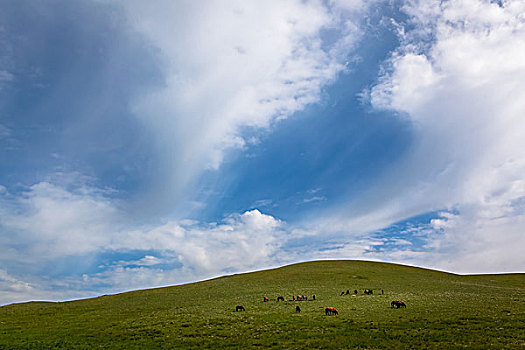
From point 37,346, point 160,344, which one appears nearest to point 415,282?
point 160,344

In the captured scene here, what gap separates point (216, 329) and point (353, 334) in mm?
13122

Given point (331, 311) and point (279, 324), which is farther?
point (331, 311)

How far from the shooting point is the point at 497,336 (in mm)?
26609

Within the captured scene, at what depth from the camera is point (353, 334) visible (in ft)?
94.7

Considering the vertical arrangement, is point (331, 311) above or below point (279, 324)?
above

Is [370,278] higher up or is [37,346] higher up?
[370,278]

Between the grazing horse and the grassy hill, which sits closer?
the grassy hill

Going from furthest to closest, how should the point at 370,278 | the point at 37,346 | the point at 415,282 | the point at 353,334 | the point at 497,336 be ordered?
the point at 370,278 < the point at 415,282 < the point at 37,346 < the point at 353,334 < the point at 497,336

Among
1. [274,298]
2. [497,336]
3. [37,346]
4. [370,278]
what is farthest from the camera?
[370,278]

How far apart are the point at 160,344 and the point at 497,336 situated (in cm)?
2756

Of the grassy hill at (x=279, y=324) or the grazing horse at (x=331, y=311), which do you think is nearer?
the grassy hill at (x=279, y=324)

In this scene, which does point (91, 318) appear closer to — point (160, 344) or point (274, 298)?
point (160, 344)

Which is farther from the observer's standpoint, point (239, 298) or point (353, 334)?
point (239, 298)

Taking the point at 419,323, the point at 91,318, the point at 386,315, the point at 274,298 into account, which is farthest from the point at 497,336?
the point at 91,318
